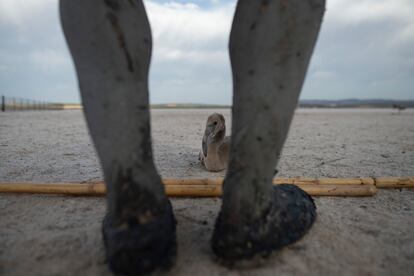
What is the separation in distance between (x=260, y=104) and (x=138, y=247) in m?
0.82

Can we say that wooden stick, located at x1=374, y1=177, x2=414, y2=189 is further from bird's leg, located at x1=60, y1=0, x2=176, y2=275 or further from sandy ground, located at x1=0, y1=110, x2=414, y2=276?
bird's leg, located at x1=60, y1=0, x2=176, y2=275

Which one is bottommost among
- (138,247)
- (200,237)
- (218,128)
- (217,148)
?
(200,237)

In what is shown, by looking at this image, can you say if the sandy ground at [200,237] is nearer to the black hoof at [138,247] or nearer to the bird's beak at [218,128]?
the black hoof at [138,247]

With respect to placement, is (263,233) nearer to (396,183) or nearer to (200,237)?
(200,237)

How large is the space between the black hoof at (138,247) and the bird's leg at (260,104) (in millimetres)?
264

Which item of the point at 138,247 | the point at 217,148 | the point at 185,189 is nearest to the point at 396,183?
the point at 217,148

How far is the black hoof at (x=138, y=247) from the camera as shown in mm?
1373

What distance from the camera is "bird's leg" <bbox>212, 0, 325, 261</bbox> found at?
4.90ft

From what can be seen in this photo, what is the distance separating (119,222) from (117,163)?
261 mm

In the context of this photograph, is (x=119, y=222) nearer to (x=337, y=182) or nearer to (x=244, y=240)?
(x=244, y=240)

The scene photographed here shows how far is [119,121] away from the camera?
1.42 m

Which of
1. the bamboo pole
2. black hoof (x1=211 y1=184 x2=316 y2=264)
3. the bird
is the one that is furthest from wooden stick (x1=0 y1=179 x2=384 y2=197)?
the bird

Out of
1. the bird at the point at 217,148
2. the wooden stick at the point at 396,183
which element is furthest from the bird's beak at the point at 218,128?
the wooden stick at the point at 396,183

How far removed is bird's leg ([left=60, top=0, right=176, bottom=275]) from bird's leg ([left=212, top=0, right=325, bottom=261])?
1.08 ft
